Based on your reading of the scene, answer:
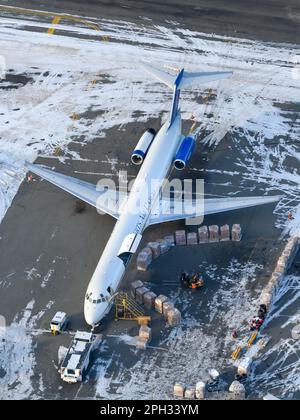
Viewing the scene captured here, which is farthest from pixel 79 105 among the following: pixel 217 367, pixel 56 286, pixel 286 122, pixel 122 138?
pixel 217 367

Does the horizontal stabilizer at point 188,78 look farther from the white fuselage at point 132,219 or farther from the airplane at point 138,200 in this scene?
the white fuselage at point 132,219

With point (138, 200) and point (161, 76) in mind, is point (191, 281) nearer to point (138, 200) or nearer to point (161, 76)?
point (138, 200)

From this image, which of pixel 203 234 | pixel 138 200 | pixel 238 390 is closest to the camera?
pixel 238 390

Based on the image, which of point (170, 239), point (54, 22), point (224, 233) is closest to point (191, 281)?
point (170, 239)

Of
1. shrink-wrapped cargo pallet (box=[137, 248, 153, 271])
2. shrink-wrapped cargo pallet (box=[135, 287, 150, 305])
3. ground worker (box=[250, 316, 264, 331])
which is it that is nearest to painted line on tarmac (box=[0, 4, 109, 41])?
shrink-wrapped cargo pallet (box=[137, 248, 153, 271])

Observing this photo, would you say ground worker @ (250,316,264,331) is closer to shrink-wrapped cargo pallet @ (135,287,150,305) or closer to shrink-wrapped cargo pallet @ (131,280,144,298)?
Result: shrink-wrapped cargo pallet @ (135,287,150,305)

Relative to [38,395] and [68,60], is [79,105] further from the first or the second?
[38,395]
